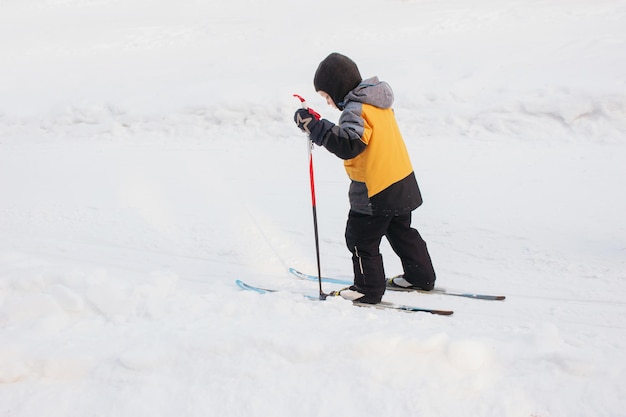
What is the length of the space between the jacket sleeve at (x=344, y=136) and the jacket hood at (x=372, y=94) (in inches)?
5.2

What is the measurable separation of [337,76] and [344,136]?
415 millimetres

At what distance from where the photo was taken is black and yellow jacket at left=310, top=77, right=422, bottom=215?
325cm

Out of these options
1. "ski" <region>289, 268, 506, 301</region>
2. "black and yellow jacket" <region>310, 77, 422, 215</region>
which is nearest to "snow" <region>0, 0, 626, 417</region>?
"ski" <region>289, 268, 506, 301</region>

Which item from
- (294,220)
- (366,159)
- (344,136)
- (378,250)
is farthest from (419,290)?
(294,220)

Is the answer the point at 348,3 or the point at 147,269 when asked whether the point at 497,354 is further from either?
the point at 348,3

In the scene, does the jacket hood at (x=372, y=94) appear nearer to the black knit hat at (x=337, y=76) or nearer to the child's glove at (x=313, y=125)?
the black knit hat at (x=337, y=76)

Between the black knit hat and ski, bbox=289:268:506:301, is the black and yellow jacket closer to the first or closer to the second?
the black knit hat

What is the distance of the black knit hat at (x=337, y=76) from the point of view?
3.35m

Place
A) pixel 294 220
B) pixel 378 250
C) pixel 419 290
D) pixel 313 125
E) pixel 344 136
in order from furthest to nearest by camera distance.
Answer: pixel 294 220 → pixel 419 290 → pixel 378 250 → pixel 313 125 → pixel 344 136

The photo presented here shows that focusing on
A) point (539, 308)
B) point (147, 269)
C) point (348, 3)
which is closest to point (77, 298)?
point (147, 269)

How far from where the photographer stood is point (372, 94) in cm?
334

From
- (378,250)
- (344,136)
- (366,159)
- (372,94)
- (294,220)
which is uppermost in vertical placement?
(372,94)

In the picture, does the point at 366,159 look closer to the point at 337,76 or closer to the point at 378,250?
the point at 337,76

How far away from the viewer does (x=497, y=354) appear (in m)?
2.48
